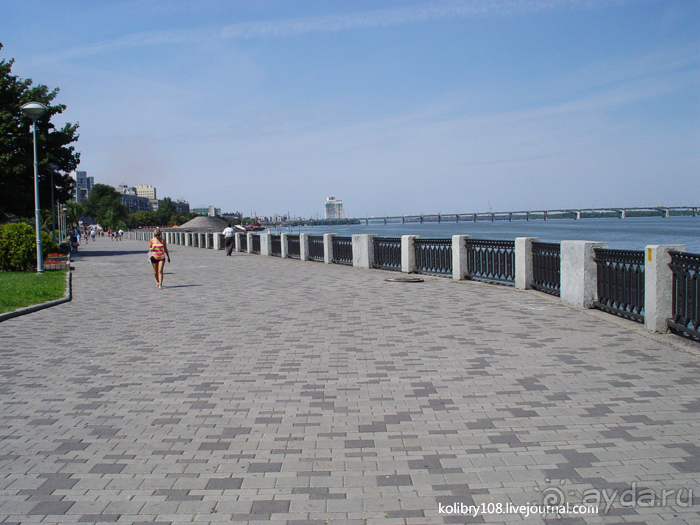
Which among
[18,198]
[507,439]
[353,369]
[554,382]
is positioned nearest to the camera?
[507,439]

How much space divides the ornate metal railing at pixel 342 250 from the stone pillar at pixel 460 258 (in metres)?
6.76

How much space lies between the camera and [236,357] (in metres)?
7.01

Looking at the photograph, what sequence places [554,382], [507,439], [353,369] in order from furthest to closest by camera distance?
[353,369]
[554,382]
[507,439]

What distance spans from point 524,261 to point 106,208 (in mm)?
155043

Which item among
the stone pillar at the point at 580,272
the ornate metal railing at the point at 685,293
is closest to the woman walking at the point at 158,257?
the stone pillar at the point at 580,272

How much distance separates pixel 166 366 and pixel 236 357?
32.3 inches

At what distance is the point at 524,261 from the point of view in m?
12.8

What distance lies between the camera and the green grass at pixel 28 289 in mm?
11454

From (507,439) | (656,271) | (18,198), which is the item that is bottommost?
(507,439)

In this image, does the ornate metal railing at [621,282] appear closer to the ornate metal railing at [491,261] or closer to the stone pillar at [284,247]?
the ornate metal railing at [491,261]

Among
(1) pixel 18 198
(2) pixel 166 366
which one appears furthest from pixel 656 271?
(1) pixel 18 198

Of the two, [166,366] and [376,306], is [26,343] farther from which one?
[376,306]

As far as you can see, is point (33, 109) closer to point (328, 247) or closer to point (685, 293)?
point (328, 247)

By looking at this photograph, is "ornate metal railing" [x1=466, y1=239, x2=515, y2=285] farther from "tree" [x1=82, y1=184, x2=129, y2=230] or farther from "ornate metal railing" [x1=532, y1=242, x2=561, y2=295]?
"tree" [x1=82, y1=184, x2=129, y2=230]
